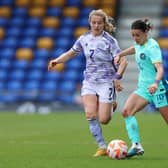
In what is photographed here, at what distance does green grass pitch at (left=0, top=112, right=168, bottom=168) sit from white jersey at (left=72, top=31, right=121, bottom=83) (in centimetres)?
126

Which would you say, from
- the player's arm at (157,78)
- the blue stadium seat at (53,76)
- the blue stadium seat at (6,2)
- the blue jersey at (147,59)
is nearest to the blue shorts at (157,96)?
the blue jersey at (147,59)

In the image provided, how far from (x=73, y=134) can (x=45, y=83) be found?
13.1m

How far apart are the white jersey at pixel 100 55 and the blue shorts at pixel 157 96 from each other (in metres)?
1.01

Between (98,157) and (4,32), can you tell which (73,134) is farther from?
(4,32)

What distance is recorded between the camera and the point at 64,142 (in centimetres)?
1509

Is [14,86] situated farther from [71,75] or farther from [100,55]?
[100,55]

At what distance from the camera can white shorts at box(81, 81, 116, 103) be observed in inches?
490

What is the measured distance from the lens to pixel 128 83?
29.8 m

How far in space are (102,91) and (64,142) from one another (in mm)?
2897

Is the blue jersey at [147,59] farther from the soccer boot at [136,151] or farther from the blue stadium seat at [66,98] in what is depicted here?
the blue stadium seat at [66,98]

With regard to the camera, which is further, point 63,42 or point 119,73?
point 63,42

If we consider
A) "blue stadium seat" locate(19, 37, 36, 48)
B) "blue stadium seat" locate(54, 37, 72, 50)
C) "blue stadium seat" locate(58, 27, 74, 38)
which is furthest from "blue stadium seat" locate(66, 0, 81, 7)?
"blue stadium seat" locate(19, 37, 36, 48)

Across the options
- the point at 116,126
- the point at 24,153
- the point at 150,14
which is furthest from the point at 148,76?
the point at 150,14

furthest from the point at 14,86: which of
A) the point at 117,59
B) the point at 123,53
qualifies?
the point at 117,59
